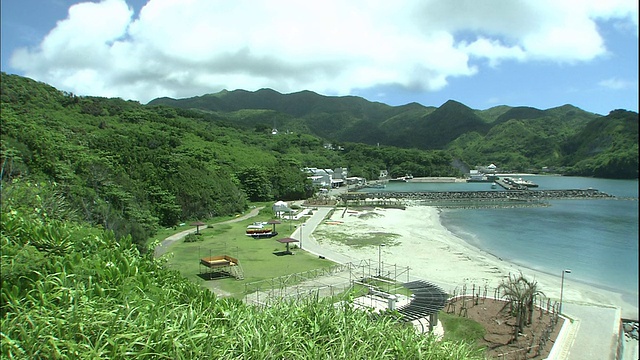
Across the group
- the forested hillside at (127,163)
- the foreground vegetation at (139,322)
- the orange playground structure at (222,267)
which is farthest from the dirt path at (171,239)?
the foreground vegetation at (139,322)

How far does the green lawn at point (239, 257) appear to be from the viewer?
21.3 meters

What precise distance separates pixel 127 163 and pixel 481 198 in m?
51.9

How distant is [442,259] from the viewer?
26.9m

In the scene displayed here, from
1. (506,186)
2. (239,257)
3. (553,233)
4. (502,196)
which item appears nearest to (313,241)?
(239,257)

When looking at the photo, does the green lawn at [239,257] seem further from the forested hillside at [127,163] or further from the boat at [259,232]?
the forested hillside at [127,163]

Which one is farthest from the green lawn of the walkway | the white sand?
the white sand

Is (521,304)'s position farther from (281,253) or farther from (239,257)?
(239,257)

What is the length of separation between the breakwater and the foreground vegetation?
52.7 meters

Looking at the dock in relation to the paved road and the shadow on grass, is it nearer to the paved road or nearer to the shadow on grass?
the shadow on grass

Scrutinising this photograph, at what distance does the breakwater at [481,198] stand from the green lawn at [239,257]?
95.7 feet

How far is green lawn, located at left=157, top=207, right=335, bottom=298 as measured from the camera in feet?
70.0

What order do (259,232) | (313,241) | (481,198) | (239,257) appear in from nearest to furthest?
(239,257)
(313,241)
(259,232)
(481,198)

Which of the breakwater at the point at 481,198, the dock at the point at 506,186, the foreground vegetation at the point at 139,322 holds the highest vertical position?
Result: the foreground vegetation at the point at 139,322

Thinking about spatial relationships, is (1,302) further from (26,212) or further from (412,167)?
(412,167)
